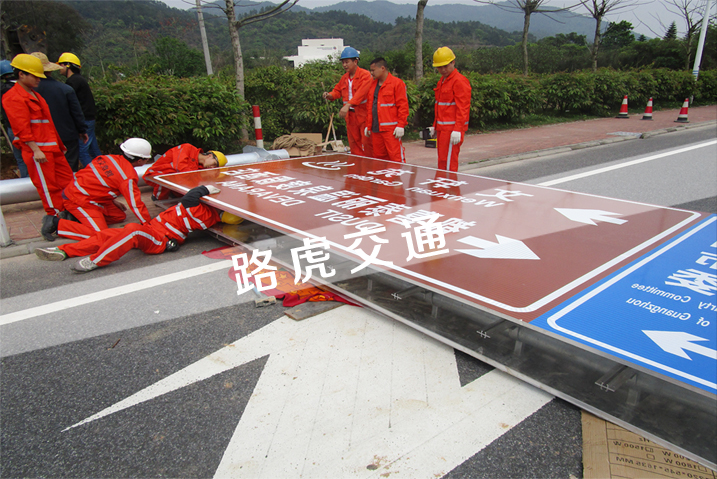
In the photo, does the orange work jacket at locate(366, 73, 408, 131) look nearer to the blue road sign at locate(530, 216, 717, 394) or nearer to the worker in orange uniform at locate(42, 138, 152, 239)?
the worker in orange uniform at locate(42, 138, 152, 239)

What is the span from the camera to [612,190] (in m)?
6.37

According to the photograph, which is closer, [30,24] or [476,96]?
[30,24]

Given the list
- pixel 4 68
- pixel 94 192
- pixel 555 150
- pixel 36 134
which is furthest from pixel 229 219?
pixel 555 150

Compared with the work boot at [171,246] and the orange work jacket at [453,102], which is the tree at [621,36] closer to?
the orange work jacket at [453,102]

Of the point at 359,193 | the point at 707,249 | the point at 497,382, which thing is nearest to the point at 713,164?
the point at 707,249

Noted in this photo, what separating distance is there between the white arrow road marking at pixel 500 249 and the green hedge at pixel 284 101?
6.22 m

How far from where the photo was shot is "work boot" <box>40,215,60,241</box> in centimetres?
462

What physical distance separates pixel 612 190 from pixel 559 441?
538 centimetres

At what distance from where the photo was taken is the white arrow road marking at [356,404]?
75.5 inches

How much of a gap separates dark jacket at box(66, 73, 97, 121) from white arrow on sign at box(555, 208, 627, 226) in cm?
631

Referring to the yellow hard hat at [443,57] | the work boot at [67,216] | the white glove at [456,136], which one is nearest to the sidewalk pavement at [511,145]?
the work boot at [67,216]

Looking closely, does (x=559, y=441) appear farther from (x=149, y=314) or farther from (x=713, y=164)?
(x=713, y=164)

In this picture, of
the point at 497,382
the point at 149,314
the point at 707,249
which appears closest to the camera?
the point at 497,382

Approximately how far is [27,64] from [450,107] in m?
4.98
